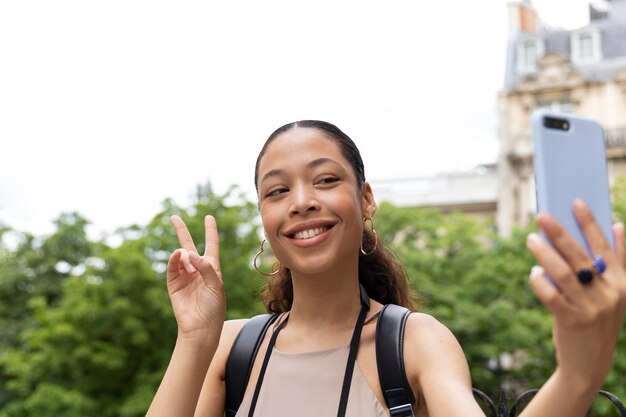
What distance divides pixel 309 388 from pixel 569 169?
1.06 meters

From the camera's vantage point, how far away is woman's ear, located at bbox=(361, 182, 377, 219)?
226 cm

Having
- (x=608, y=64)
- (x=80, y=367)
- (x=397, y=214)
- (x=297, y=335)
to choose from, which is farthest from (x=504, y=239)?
(x=297, y=335)

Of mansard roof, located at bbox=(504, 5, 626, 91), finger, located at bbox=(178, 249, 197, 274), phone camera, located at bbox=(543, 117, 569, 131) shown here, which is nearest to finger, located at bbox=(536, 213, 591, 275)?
phone camera, located at bbox=(543, 117, 569, 131)

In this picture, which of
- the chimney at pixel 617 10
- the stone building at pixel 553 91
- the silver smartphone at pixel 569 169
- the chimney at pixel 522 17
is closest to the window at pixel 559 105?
the stone building at pixel 553 91

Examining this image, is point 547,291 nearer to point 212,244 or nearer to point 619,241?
point 619,241

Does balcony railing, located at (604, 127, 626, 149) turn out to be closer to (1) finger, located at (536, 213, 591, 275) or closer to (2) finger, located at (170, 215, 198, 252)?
(2) finger, located at (170, 215, 198, 252)

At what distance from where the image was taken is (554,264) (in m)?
1.15

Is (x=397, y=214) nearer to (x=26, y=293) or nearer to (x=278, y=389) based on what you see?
(x=26, y=293)

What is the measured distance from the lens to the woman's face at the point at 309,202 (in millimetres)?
2057

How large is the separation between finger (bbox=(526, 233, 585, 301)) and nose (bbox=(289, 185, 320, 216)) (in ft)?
3.11

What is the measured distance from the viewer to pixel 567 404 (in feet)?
4.18

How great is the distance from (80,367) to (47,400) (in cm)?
94

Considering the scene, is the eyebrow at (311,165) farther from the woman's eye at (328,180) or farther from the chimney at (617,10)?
the chimney at (617,10)

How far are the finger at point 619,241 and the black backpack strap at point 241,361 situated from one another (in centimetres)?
123
